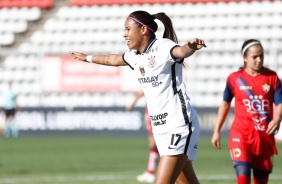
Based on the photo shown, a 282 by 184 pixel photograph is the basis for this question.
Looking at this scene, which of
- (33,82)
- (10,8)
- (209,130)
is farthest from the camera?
(10,8)

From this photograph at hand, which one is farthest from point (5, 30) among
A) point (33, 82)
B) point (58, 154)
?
point (58, 154)

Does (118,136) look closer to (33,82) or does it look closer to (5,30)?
(33,82)

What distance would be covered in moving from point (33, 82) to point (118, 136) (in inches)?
214

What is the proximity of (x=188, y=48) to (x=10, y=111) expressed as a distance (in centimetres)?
2476

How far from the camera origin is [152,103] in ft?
28.5

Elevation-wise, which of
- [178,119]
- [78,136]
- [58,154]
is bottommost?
[78,136]

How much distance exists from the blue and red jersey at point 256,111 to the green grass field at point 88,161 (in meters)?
4.38

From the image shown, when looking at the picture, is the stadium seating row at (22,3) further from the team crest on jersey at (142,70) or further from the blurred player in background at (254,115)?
Answer: the team crest on jersey at (142,70)

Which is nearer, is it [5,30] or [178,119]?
[178,119]

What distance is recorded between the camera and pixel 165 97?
8609 millimetres

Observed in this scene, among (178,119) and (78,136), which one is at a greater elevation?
(178,119)

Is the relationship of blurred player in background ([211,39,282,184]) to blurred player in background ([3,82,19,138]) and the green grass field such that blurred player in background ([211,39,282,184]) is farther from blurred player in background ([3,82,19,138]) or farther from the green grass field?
blurred player in background ([3,82,19,138])

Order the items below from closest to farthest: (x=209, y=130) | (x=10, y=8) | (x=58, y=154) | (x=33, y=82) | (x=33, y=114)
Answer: (x=58, y=154) < (x=209, y=130) < (x=33, y=114) < (x=33, y=82) < (x=10, y=8)

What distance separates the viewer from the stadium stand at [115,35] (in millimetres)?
31406
